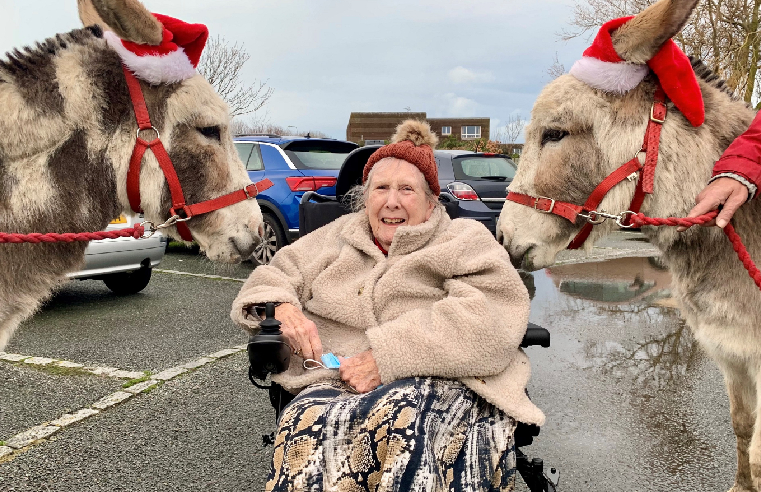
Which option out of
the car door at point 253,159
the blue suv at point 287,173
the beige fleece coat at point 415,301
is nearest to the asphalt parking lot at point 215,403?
the beige fleece coat at point 415,301

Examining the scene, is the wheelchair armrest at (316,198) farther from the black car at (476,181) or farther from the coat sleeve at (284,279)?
the black car at (476,181)

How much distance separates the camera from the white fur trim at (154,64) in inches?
72.3

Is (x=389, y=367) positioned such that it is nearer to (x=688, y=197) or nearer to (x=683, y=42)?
(x=688, y=197)

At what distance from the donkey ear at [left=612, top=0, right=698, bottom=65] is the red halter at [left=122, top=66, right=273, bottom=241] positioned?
156 cm

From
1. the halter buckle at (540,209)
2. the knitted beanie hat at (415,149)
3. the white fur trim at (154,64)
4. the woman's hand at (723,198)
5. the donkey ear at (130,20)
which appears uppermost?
the donkey ear at (130,20)

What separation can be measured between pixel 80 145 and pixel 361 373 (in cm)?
129

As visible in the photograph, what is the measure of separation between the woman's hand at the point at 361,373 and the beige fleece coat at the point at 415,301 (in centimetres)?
8

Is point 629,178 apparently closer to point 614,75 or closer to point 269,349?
point 614,75

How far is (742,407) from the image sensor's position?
2.37 meters

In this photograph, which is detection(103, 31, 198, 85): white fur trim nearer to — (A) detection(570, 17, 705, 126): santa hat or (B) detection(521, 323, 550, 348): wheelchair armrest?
(A) detection(570, 17, 705, 126): santa hat

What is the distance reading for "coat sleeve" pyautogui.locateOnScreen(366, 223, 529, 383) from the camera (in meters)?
1.96

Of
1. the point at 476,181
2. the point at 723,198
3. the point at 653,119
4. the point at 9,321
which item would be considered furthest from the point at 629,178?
the point at 476,181

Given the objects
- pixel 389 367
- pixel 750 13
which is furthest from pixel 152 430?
pixel 750 13

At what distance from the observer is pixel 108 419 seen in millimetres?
3338
